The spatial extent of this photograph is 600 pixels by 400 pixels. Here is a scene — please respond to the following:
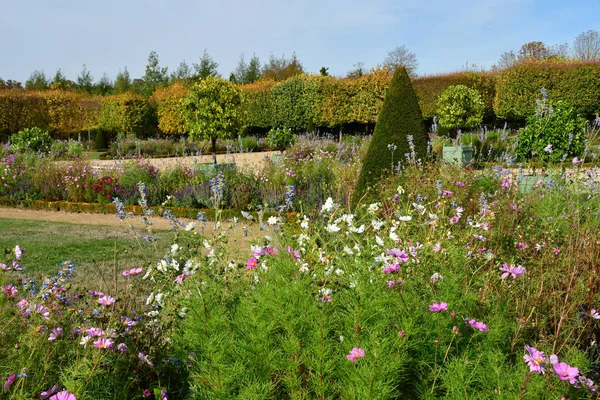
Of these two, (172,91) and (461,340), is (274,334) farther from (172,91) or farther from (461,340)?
(172,91)

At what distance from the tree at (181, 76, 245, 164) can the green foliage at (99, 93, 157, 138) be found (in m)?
14.1

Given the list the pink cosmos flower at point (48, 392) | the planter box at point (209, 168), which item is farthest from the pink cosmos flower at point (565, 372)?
the planter box at point (209, 168)

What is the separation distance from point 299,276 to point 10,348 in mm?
1186

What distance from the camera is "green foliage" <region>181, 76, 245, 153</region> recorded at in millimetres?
13336

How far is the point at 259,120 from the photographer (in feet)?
87.2

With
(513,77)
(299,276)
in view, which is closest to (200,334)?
(299,276)

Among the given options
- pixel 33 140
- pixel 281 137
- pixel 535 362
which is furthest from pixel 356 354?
pixel 33 140

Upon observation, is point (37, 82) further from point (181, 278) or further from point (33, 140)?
point (181, 278)

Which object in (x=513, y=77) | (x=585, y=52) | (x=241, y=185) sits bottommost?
(x=241, y=185)

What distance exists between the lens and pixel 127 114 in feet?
88.0

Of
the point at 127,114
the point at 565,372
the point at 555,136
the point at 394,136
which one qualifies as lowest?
the point at 565,372

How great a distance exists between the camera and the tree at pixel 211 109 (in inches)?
525

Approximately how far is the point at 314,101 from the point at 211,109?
11.6 metres

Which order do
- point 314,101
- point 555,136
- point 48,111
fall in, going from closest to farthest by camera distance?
point 555,136 < point 314,101 < point 48,111
